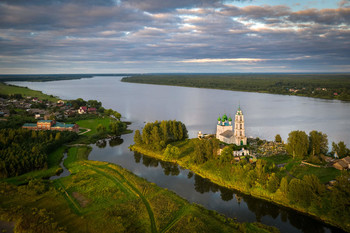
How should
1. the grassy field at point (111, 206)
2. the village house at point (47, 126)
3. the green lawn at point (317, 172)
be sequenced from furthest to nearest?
the village house at point (47, 126)
the green lawn at point (317, 172)
the grassy field at point (111, 206)

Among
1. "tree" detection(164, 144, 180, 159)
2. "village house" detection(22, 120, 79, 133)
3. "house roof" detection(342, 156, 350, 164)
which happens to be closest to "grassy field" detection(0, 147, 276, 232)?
"tree" detection(164, 144, 180, 159)

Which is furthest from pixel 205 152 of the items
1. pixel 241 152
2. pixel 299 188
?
pixel 299 188

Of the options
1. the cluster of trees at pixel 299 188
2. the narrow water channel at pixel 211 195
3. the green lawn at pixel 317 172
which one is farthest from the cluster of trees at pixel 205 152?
the green lawn at pixel 317 172

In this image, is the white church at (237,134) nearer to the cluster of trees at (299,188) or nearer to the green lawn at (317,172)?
the green lawn at (317,172)

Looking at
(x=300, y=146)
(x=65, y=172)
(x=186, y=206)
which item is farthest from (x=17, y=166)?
(x=300, y=146)

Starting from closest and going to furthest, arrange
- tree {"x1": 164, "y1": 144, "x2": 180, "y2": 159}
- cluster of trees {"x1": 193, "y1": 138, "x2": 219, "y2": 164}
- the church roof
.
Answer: cluster of trees {"x1": 193, "y1": 138, "x2": 219, "y2": 164}, tree {"x1": 164, "y1": 144, "x2": 180, "y2": 159}, the church roof

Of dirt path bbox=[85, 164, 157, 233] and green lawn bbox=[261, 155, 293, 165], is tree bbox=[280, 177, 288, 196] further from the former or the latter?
dirt path bbox=[85, 164, 157, 233]
